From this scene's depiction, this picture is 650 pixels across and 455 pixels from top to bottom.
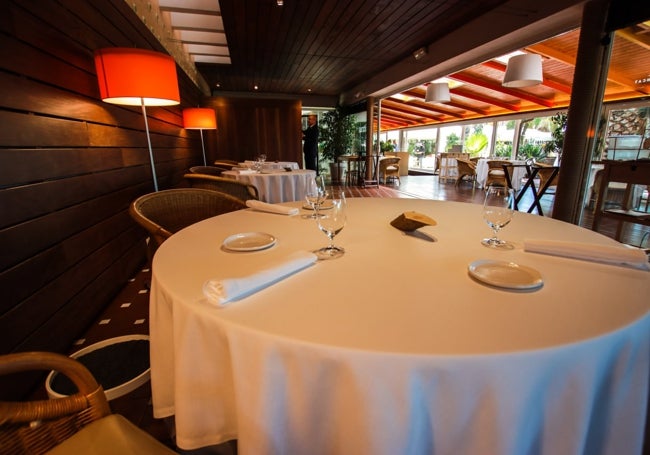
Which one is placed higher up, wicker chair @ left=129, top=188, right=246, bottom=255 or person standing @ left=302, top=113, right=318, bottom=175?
person standing @ left=302, top=113, right=318, bottom=175

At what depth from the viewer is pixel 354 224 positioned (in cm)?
125

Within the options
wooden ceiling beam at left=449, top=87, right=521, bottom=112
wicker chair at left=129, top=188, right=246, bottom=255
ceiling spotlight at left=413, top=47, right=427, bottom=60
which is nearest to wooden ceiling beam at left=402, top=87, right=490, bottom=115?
wooden ceiling beam at left=449, top=87, right=521, bottom=112

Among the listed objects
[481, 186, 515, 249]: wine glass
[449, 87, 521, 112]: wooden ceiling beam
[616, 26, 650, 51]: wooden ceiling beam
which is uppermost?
[449, 87, 521, 112]: wooden ceiling beam

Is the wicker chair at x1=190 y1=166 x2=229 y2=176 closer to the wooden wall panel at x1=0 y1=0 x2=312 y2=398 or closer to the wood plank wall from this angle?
the wooden wall panel at x1=0 y1=0 x2=312 y2=398

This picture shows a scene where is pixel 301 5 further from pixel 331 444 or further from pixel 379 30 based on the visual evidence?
pixel 331 444

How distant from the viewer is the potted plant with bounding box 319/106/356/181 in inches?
390

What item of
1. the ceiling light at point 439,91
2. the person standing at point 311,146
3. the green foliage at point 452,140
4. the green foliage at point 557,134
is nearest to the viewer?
the ceiling light at point 439,91

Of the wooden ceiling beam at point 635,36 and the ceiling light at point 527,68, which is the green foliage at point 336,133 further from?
the wooden ceiling beam at point 635,36

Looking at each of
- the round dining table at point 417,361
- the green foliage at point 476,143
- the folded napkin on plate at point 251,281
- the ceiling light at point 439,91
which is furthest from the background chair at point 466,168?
the folded napkin on plate at point 251,281

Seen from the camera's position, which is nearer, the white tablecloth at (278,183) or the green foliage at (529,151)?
the white tablecloth at (278,183)

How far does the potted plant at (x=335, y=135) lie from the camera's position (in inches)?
390

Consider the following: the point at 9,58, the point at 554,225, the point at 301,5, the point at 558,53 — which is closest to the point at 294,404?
the point at 554,225

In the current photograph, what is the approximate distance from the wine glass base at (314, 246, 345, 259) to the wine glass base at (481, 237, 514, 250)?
466mm

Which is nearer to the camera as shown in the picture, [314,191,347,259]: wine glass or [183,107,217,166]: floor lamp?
[314,191,347,259]: wine glass
